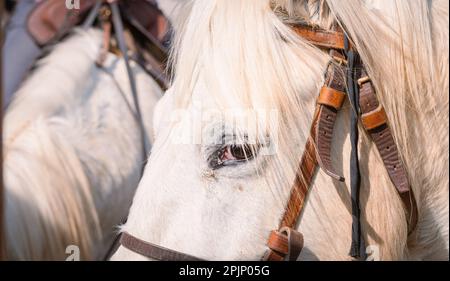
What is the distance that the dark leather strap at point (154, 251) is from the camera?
1.45 metres

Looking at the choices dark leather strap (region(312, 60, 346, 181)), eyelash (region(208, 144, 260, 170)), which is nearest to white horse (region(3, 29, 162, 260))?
eyelash (region(208, 144, 260, 170))

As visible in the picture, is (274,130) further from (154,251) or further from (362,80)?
(154,251)

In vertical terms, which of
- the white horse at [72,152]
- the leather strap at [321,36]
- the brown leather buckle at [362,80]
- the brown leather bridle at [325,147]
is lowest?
the white horse at [72,152]

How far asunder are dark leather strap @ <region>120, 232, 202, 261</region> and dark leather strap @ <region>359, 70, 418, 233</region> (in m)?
0.49

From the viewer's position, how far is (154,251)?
1459 millimetres

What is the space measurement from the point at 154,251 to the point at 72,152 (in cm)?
120

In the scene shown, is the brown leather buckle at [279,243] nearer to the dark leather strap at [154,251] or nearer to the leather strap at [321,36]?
the dark leather strap at [154,251]

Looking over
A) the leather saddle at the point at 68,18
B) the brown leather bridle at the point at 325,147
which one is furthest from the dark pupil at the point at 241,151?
the leather saddle at the point at 68,18

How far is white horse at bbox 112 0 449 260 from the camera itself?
→ 57.8 inches

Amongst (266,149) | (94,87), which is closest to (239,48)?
(266,149)

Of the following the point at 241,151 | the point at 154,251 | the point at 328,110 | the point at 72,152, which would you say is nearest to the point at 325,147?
the point at 328,110

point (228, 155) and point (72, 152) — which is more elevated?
point (228, 155)

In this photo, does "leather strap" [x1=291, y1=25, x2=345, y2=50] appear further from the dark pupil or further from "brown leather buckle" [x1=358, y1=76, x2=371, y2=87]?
the dark pupil
